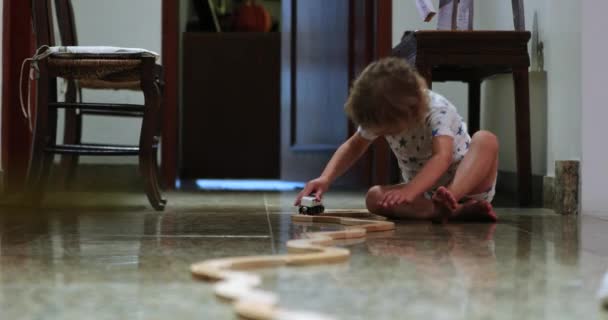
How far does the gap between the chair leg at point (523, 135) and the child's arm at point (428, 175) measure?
859mm

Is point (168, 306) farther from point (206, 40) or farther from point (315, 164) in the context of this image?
point (206, 40)

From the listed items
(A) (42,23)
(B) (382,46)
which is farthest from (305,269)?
(B) (382,46)

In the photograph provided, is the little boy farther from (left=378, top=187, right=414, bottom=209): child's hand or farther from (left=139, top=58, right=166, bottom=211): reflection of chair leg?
(left=139, top=58, right=166, bottom=211): reflection of chair leg

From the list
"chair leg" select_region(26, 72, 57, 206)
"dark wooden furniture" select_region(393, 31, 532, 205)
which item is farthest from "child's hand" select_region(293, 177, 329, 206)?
"chair leg" select_region(26, 72, 57, 206)

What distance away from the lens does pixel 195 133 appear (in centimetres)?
459

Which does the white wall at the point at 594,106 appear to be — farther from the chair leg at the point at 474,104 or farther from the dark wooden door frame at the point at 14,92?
the dark wooden door frame at the point at 14,92

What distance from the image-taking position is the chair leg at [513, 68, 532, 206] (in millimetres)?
2562

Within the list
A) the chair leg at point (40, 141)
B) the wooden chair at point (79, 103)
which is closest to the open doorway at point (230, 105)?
the wooden chair at point (79, 103)

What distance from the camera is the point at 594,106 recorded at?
220cm

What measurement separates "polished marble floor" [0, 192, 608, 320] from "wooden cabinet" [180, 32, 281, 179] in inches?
103

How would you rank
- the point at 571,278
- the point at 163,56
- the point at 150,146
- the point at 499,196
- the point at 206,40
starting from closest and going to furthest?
the point at 571,278, the point at 150,146, the point at 499,196, the point at 163,56, the point at 206,40

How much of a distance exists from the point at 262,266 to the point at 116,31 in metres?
2.66

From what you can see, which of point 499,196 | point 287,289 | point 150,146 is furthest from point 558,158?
point 287,289

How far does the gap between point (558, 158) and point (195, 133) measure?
8.18 feet
